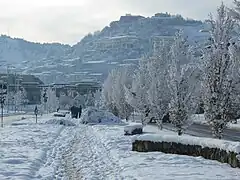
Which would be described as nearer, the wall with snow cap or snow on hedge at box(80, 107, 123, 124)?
the wall with snow cap

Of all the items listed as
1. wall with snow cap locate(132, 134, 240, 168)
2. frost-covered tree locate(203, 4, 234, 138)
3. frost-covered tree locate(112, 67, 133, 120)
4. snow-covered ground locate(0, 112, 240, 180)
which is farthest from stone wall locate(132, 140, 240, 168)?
frost-covered tree locate(112, 67, 133, 120)

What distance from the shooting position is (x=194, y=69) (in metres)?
30.8

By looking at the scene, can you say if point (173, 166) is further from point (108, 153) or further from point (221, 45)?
point (221, 45)

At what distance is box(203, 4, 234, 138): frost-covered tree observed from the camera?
75.4ft

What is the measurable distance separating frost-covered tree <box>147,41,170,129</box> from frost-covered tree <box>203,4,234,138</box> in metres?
15.6

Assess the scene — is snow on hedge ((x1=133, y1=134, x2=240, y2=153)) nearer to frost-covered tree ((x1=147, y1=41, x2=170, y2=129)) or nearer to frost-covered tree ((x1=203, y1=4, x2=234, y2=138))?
frost-covered tree ((x1=203, y1=4, x2=234, y2=138))

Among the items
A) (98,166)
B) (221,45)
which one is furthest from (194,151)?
(221,45)

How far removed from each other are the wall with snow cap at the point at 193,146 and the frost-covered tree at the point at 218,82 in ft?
9.01

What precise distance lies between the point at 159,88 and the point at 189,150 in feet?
63.8

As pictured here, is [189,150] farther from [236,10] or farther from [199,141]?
[236,10]

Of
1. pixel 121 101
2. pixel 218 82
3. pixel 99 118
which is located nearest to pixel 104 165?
pixel 218 82

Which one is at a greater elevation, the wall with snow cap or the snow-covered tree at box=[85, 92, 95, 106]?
the wall with snow cap

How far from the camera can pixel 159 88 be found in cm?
4009

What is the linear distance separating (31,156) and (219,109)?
8992 mm
